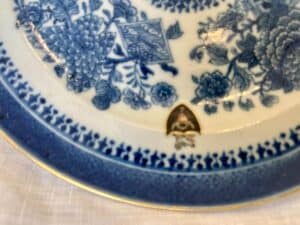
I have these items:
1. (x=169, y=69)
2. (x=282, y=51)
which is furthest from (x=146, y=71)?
(x=282, y=51)

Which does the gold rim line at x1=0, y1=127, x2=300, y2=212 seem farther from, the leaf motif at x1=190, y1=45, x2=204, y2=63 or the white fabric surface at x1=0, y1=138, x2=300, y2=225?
the leaf motif at x1=190, y1=45, x2=204, y2=63

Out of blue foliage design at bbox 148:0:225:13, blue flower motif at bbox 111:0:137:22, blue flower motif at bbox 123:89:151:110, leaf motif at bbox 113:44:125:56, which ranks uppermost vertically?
blue foliage design at bbox 148:0:225:13

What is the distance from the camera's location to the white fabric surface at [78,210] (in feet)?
1.82

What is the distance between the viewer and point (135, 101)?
0.58m

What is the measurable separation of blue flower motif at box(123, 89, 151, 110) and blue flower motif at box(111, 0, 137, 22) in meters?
0.07

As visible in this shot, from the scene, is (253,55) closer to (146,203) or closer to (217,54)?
(217,54)

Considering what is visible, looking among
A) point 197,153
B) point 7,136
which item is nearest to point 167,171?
point 197,153

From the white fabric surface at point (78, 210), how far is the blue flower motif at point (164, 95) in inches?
3.8

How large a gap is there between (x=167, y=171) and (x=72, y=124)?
9 centimetres

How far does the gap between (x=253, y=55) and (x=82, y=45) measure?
16 centimetres

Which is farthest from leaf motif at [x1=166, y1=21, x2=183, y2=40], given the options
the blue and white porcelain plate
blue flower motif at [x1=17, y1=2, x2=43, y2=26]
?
blue flower motif at [x1=17, y1=2, x2=43, y2=26]

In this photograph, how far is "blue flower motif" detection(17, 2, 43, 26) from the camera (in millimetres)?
601

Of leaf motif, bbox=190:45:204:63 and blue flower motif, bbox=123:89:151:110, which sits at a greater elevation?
leaf motif, bbox=190:45:204:63

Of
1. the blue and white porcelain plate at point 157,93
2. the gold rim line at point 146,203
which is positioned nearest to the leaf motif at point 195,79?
the blue and white porcelain plate at point 157,93
